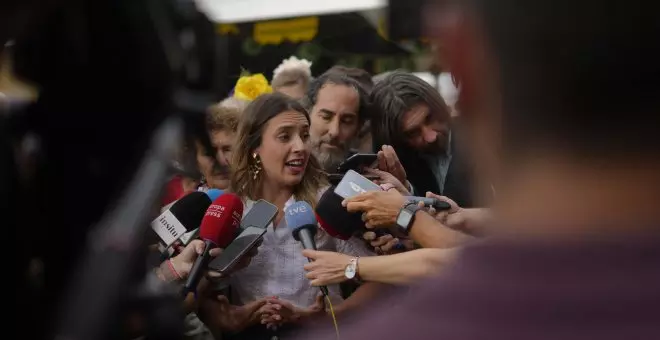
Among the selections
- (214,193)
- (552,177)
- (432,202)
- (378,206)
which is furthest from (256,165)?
(552,177)

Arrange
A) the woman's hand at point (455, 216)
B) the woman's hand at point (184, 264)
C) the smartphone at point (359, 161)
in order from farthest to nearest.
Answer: the woman's hand at point (184, 264)
the smartphone at point (359, 161)
the woman's hand at point (455, 216)

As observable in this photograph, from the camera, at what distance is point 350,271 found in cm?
225

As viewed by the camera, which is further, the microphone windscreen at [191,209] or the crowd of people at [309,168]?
the microphone windscreen at [191,209]

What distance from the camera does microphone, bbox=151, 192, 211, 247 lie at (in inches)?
94.0

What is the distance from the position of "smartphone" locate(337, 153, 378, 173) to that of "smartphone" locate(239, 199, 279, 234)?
25 centimetres

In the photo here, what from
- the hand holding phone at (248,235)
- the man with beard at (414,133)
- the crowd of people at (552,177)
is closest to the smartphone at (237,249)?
the hand holding phone at (248,235)

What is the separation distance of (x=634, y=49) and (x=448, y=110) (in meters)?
1.40

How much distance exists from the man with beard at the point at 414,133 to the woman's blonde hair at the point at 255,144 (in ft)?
0.73

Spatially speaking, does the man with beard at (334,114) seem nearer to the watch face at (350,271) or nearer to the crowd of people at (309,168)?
the crowd of people at (309,168)

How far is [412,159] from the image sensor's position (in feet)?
7.39

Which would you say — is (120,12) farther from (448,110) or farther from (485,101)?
(485,101)

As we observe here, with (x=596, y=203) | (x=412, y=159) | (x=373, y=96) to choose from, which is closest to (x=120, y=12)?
(x=373, y=96)

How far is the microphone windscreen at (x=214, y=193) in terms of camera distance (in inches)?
94.3

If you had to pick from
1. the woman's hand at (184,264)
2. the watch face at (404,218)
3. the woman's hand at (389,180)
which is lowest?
the woman's hand at (184,264)
